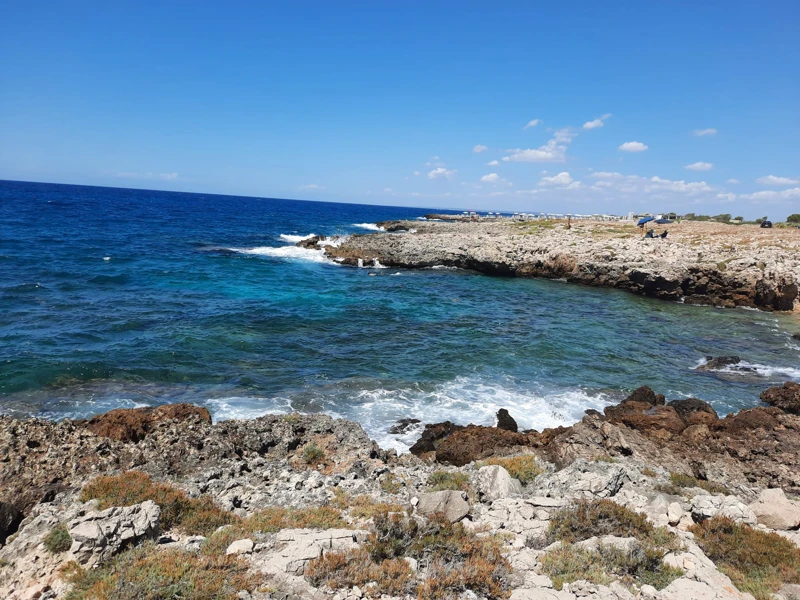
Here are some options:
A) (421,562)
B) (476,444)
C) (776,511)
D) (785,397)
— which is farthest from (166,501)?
(785,397)

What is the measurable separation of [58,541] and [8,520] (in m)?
2.09

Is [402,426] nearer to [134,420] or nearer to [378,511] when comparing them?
[378,511]

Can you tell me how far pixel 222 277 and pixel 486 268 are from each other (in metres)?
26.6

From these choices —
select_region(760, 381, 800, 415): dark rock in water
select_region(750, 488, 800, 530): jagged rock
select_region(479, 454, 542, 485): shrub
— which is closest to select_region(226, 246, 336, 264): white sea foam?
select_region(760, 381, 800, 415): dark rock in water

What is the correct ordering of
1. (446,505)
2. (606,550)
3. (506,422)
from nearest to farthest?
(606,550), (446,505), (506,422)

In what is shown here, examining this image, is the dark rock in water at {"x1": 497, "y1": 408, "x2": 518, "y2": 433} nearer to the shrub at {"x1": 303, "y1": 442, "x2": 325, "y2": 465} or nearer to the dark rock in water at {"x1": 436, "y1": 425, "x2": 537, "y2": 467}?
the dark rock in water at {"x1": 436, "y1": 425, "x2": 537, "y2": 467}

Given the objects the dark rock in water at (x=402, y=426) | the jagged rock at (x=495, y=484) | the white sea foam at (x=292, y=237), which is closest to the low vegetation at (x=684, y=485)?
the jagged rock at (x=495, y=484)

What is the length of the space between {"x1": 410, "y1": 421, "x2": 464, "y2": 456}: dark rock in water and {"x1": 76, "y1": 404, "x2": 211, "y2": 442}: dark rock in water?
6.57 metres

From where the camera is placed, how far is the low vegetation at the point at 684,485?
9570 mm

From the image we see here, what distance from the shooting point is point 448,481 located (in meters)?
10.5

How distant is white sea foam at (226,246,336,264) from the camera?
179ft

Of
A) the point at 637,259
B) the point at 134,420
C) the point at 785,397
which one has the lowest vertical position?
the point at 134,420

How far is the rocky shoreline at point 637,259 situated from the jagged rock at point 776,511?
107ft

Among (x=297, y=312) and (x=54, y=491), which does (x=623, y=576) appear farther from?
(x=297, y=312)
